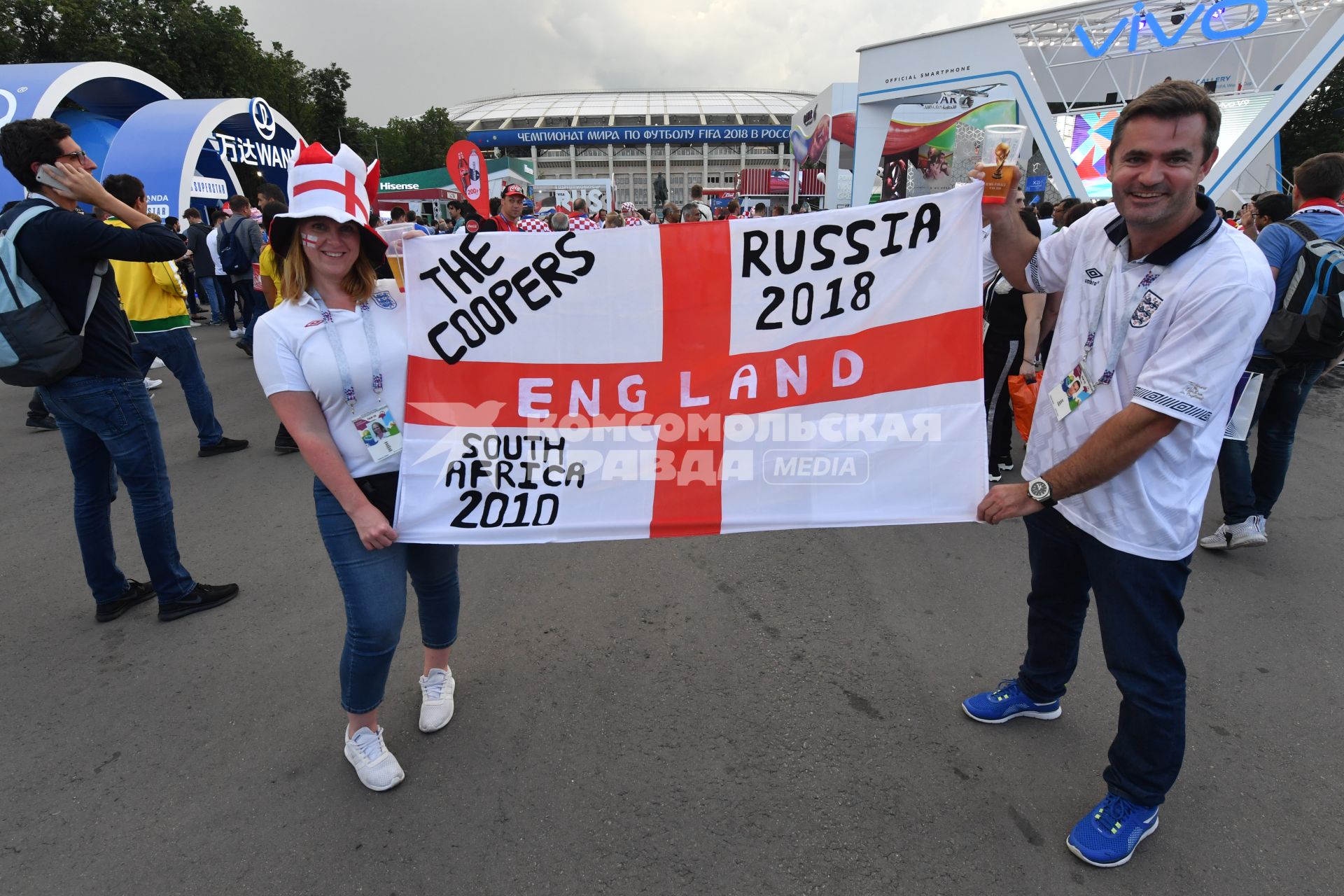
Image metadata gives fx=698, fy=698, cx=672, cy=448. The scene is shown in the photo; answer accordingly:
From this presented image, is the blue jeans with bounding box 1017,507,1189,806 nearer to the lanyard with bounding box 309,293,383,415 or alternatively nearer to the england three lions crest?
the england three lions crest

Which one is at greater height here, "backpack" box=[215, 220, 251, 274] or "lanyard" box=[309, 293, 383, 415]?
"backpack" box=[215, 220, 251, 274]

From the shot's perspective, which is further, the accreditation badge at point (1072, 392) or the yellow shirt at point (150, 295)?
the yellow shirt at point (150, 295)

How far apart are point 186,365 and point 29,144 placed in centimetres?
311

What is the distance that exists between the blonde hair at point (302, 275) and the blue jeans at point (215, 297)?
1219 centimetres

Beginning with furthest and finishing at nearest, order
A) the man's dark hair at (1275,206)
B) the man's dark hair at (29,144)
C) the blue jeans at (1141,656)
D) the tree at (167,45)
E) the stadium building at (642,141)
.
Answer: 1. the stadium building at (642,141)
2. the tree at (167,45)
3. the man's dark hair at (1275,206)
4. the man's dark hair at (29,144)
5. the blue jeans at (1141,656)

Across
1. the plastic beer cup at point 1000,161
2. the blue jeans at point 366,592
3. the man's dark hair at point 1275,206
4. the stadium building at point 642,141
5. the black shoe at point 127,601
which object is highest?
the stadium building at point 642,141

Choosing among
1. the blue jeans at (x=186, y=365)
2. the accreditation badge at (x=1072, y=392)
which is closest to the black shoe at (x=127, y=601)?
the blue jeans at (x=186, y=365)

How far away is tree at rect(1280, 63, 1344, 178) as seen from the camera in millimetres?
36281

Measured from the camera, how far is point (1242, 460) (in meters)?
4.00

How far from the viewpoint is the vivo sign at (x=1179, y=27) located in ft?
44.2

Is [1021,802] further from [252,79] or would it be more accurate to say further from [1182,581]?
[252,79]

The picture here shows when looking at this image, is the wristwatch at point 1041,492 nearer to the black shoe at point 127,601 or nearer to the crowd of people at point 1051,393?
the crowd of people at point 1051,393

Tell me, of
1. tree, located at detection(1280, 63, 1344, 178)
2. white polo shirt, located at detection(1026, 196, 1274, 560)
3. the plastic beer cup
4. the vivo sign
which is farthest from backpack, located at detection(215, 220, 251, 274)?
tree, located at detection(1280, 63, 1344, 178)

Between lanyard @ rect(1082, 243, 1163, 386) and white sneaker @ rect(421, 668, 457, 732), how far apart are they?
243 cm
